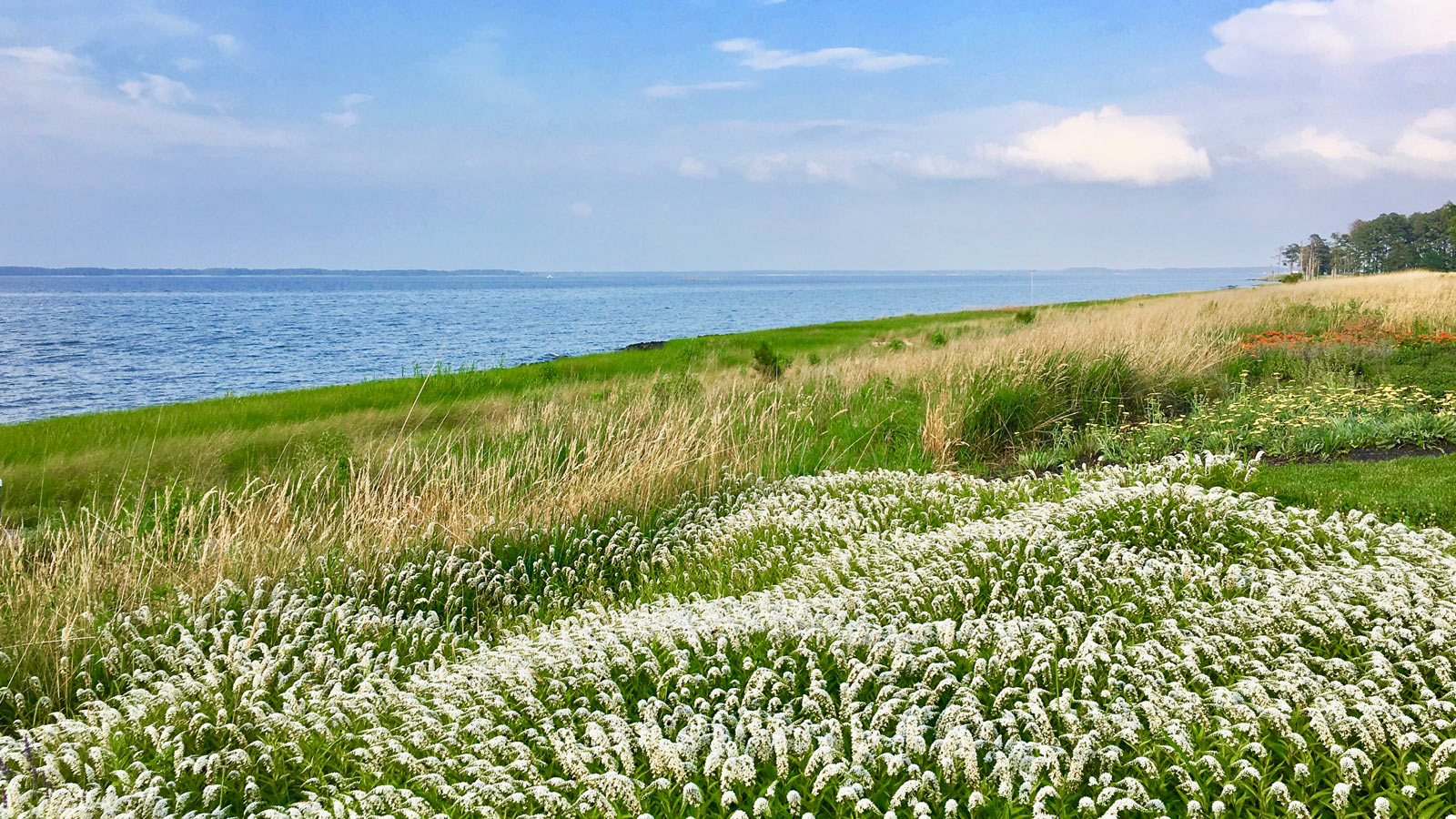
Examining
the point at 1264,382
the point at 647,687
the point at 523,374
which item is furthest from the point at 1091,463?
the point at 523,374

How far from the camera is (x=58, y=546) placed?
19.3 feet

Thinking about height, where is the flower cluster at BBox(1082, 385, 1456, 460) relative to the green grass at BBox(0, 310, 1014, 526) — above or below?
above

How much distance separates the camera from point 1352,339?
15055 millimetres

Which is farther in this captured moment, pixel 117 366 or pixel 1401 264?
pixel 1401 264

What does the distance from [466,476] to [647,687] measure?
483cm

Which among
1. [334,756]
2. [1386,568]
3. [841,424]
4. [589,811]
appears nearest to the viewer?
[589,811]

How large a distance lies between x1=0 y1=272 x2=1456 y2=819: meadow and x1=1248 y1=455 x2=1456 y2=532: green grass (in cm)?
4

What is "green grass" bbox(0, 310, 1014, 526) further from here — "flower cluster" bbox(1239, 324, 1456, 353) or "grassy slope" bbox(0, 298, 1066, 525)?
"flower cluster" bbox(1239, 324, 1456, 353)

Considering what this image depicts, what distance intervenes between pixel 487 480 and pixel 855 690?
4.65 metres

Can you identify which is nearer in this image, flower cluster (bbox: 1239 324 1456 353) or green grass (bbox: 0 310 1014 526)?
green grass (bbox: 0 310 1014 526)

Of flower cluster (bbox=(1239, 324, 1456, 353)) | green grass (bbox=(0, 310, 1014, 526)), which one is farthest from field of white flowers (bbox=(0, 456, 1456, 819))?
flower cluster (bbox=(1239, 324, 1456, 353))

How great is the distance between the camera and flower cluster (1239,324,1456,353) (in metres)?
14.8

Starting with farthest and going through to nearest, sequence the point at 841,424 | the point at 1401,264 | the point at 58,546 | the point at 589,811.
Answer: the point at 1401,264
the point at 841,424
the point at 58,546
the point at 589,811

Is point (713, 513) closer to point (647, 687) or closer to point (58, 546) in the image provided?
point (647, 687)
